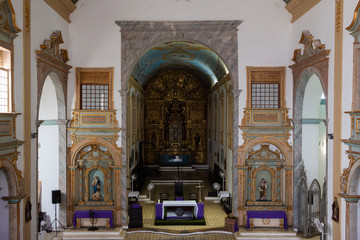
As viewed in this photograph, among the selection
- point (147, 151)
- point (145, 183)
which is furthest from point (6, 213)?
point (147, 151)

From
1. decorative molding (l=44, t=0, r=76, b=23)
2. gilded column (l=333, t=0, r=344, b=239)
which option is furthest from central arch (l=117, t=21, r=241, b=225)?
gilded column (l=333, t=0, r=344, b=239)

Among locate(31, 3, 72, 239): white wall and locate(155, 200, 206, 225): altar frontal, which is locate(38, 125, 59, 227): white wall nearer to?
locate(31, 3, 72, 239): white wall

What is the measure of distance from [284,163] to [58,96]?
10038mm

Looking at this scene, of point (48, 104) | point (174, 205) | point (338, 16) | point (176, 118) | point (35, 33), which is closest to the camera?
point (338, 16)

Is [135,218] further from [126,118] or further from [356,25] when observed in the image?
[356,25]

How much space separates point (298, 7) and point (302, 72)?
262 centimetres

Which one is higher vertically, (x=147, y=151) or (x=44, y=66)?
(x=44, y=66)

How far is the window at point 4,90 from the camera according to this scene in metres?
9.60

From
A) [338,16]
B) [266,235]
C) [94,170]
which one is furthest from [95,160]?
[338,16]

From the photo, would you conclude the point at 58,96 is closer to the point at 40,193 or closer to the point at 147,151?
the point at 40,193

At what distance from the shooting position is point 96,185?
15305 mm

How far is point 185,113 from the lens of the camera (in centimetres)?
3181

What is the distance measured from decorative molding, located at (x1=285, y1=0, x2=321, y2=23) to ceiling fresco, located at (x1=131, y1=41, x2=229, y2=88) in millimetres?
5410

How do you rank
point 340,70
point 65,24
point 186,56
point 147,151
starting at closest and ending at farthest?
1. point 340,70
2. point 65,24
3. point 186,56
4. point 147,151
